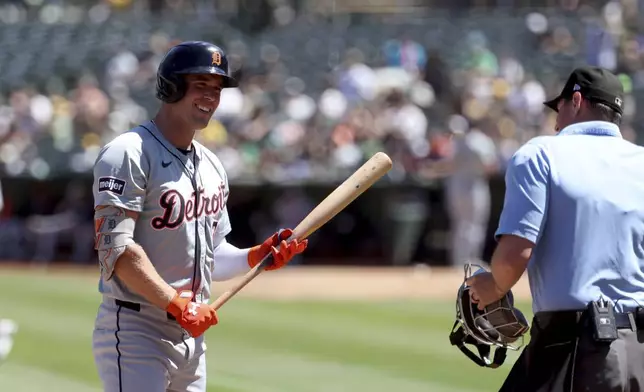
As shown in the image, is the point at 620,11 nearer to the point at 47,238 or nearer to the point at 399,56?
the point at 399,56

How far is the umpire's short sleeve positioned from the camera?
14.6ft

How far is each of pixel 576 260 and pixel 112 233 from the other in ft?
5.67

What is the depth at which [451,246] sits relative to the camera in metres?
18.0

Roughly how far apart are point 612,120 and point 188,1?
2280 centimetres

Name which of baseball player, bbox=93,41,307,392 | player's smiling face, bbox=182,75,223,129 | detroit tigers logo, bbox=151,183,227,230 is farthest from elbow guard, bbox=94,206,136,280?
player's smiling face, bbox=182,75,223,129

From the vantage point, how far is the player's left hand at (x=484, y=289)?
4582 millimetres

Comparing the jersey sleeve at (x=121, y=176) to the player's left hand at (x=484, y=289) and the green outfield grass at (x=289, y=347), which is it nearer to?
the player's left hand at (x=484, y=289)

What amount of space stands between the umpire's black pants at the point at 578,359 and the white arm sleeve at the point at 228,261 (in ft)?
4.71

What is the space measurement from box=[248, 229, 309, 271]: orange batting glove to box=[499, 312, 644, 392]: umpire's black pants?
4.03 ft

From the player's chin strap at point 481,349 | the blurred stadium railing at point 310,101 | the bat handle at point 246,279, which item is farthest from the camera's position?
the blurred stadium railing at point 310,101

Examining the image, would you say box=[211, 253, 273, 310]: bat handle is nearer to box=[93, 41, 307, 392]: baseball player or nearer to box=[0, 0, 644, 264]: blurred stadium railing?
box=[93, 41, 307, 392]: baseball player

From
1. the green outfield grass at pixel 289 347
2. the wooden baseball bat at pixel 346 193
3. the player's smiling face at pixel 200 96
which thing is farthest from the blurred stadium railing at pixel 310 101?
the player's smiling face at pixel 200 96

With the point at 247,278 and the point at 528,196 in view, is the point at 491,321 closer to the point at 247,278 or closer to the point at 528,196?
the point at 528,196

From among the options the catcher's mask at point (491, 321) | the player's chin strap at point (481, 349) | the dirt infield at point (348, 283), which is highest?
the catcher's mask at point (491, 321)
